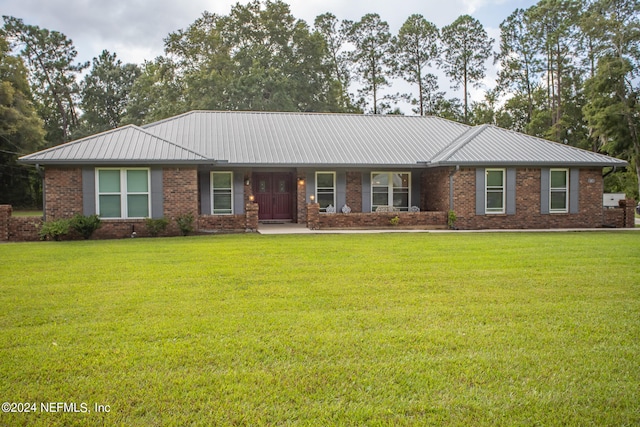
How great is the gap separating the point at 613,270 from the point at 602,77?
2424cm

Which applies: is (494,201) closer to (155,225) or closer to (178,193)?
(178,193)

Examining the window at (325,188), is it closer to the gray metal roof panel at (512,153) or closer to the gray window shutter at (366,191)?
the gray window shutter at (366,191)

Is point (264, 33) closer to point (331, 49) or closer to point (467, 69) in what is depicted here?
point (331, 49)

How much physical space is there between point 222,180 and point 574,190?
13007 mm

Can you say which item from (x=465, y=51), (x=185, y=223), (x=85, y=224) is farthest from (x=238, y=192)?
(x=465, y=51)

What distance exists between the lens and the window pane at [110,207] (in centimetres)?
1549

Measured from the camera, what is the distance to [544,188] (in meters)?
17.9

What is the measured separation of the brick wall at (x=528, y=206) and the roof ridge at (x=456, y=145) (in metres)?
0.95

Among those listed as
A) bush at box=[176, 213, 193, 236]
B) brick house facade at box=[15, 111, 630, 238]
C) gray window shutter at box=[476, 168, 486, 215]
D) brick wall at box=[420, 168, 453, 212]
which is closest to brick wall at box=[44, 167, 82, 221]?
brick house facade at box=[15, 111, 630, 238]

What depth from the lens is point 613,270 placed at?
8.35 m

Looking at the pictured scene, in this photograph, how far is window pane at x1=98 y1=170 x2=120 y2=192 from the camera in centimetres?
1550

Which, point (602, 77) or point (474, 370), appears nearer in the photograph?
point (474, 370)

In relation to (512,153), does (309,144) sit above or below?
above

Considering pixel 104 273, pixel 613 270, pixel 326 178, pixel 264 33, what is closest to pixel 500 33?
pixel 264 33
